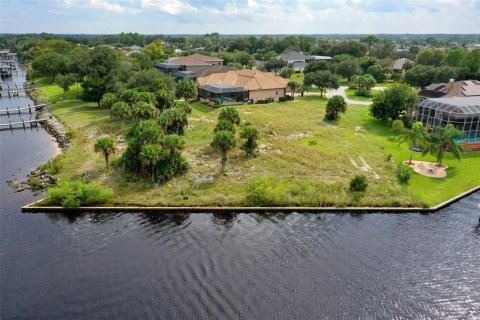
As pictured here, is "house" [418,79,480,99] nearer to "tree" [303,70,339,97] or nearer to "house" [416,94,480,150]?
"house" [416,94,480,150]

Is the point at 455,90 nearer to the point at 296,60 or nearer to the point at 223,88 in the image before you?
the point at 223,88

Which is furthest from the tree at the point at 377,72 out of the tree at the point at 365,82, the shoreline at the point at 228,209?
the shoreline at the point at 228,209

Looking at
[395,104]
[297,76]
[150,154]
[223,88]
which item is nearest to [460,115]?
[395,104]

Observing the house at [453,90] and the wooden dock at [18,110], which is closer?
the house at [453,90]

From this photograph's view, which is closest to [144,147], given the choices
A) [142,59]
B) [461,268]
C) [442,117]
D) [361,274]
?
[361,274]

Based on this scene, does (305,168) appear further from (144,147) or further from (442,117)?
(442,117)

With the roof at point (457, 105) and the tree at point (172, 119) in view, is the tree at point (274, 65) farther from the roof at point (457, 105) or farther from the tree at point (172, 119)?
the tree at point (172, 119)

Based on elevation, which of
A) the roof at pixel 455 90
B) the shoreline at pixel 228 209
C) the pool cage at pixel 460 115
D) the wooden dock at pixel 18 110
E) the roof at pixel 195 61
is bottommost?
the shoreline at pixel 228 209
